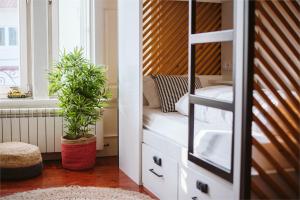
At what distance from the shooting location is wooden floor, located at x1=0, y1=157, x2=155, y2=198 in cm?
398

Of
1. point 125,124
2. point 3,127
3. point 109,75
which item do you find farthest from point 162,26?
point 3,127

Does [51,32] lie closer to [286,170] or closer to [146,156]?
[146,156]

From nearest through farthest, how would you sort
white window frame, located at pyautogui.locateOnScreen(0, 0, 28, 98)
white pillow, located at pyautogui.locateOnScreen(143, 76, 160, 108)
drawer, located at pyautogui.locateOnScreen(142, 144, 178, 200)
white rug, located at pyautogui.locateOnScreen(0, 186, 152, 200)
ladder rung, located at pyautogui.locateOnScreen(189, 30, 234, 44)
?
ladder rung, located at pyautogui.locateOnScreen(189, 30, 234, 44)
drawer, located at pyautogui.locateOnScreen(142, 144, 178, 200)
white rug, located at pyautogui.locateOnScreen(0, 186, 152, 200)
white pillow, located at pyautogui.locateOnScreen(143, 76, 160, 108)
white window frame, located at pyautogui.locateOnScreen(0, 0, 28, 98)

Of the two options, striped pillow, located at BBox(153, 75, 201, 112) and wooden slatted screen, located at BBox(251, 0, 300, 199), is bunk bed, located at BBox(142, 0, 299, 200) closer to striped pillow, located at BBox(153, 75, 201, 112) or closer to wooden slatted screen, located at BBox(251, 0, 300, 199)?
wooden slatted screen, located at BBox(251, 0, 300, 199)

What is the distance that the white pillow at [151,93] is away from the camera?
4.35m

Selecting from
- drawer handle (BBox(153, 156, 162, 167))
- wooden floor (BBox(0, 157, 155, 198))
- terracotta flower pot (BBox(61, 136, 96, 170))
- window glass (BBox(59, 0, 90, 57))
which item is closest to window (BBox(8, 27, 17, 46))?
window glass (BBox(59, 0, 90, 57))

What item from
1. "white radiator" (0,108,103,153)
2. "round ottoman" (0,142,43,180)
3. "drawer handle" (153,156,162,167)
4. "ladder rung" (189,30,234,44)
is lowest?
"round ottoman" (0,142,43,180)

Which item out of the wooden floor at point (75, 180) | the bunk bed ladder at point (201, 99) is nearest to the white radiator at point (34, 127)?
the wooden floor at point (75, 180)

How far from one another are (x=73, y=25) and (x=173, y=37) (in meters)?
1.19

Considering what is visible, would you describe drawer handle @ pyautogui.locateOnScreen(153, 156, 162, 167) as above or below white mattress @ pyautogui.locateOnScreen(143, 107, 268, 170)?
below

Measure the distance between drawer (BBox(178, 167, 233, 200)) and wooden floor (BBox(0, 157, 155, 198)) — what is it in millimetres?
671

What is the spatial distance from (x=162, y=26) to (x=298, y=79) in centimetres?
266

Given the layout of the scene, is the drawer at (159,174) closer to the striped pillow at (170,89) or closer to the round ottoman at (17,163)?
the striped pillow at (170,89)

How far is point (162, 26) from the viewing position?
4.81 m
